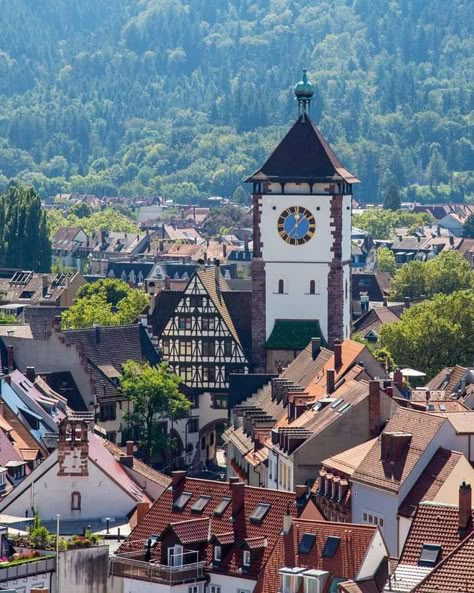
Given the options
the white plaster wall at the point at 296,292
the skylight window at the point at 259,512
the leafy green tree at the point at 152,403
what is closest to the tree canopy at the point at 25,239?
the white plaster wall at the point at 296,292

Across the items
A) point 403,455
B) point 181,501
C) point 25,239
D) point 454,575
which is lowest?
point 454,575

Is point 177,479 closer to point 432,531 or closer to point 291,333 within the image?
point 432,531

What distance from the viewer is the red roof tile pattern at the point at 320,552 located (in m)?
51.6

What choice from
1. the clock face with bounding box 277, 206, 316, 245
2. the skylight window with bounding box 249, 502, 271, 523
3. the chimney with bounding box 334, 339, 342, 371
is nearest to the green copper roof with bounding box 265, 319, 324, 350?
the clock face with bounding box 277, 206, 316, 245

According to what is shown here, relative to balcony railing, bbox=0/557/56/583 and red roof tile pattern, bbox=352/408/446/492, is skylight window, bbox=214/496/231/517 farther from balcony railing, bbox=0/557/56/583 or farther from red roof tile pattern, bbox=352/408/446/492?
balcony railing, bbox=0/557/56/583

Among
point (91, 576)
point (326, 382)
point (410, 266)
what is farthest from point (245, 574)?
point (410, 266)

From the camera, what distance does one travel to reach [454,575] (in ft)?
135

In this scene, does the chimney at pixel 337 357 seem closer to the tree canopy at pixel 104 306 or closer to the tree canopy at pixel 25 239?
the tree canopy at pixel 104 306

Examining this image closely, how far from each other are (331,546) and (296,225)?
57.4 m

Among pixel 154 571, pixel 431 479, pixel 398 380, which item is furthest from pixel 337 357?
pixel 154 571

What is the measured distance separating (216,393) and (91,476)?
41.2 meters

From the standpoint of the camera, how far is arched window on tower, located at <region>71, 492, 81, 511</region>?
66.5 meters

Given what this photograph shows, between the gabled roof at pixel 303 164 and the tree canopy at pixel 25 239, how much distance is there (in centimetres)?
8324

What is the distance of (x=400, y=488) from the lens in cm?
6131
